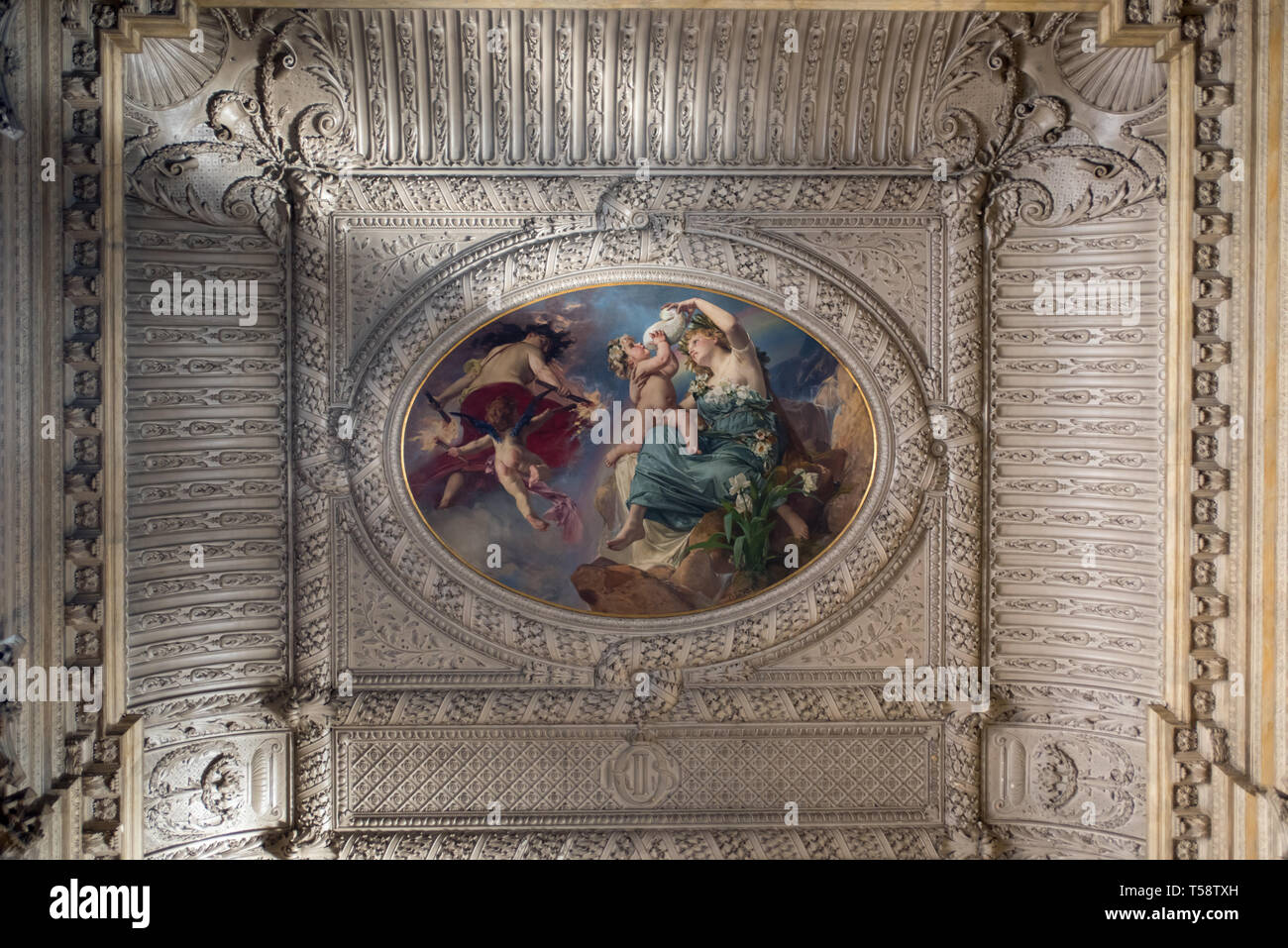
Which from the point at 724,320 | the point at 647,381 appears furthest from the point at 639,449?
the point at 724,320

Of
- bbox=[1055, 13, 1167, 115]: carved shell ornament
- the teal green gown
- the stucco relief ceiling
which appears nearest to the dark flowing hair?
the stucco relief ceiling

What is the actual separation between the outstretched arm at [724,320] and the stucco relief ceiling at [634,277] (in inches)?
8.4

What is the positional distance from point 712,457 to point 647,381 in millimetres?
805

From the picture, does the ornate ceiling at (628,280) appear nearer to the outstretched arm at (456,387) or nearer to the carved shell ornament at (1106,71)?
the carved shell ornament at (1106,71)

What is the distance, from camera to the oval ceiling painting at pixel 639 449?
7719 mm

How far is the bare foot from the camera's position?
7758mm

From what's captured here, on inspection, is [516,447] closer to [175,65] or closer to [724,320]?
[724,320]

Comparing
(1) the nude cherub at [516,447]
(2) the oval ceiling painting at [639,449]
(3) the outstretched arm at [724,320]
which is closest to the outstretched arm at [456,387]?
(2) the oval ceiling painting at [639,449]

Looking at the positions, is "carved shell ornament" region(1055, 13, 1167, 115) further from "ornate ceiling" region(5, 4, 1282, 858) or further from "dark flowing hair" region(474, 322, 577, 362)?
"dark flowing hair" region(474, 322, 577, 362)

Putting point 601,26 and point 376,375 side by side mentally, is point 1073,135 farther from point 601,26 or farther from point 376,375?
point 376,375

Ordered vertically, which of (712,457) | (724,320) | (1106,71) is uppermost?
(1106,71)

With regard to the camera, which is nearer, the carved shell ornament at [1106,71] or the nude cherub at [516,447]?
the carved shell ornament at [1106,71]

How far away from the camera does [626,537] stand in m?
7.77

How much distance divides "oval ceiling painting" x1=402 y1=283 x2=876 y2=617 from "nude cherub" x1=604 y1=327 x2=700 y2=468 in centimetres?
1
